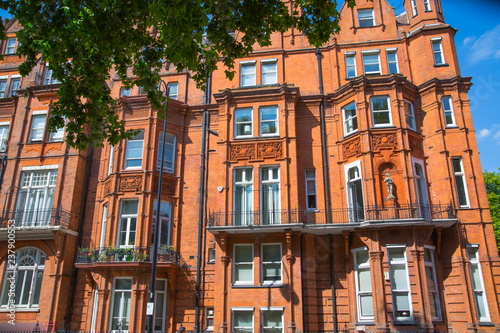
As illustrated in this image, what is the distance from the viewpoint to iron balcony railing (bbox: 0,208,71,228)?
22.2 metres

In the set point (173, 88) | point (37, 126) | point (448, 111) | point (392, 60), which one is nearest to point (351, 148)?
point (448, 111)

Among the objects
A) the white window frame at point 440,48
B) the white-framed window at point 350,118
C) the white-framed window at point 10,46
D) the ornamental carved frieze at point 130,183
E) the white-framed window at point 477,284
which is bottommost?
the white-framed window at point 477,284

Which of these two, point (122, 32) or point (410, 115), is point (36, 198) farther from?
point (410, 115)

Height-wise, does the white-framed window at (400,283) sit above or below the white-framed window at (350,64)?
below

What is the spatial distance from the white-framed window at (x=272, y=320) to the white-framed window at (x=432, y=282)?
6.85 meters

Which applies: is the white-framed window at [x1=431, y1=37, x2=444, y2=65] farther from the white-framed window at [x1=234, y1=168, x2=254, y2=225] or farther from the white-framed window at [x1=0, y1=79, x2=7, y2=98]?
the white-framed window at [x1=0, y1=79, x2=7, y2=98]

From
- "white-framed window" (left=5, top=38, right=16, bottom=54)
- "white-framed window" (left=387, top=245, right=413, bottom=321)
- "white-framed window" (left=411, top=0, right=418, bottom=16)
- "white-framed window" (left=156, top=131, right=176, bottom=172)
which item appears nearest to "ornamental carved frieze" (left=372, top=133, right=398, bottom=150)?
"white-framed window" (left=387, top=245, right=413, bottom=321)

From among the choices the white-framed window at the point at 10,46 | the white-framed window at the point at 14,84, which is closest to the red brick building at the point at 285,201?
the white-framed window at the point at 14,84

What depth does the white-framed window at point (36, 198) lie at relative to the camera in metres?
22.9

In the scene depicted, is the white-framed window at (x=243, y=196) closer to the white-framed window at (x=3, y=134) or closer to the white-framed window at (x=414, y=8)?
the white-framed window at (x=414, y=8)

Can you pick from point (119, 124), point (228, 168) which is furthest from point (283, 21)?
point (228, 168)

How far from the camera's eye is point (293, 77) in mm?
24484

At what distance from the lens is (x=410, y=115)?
22.0 meters

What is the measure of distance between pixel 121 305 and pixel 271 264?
7.75 meters
